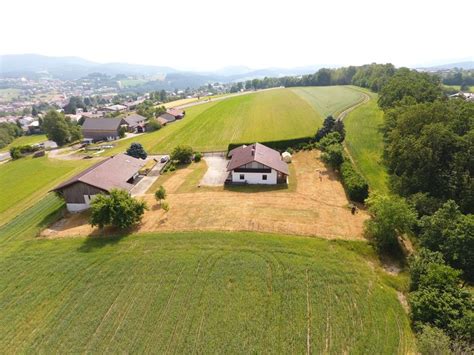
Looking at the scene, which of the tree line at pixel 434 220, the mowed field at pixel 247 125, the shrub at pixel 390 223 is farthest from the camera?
the mowed field at pixel 247 125

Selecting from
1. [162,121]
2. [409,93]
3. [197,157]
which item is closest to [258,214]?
[197,157]

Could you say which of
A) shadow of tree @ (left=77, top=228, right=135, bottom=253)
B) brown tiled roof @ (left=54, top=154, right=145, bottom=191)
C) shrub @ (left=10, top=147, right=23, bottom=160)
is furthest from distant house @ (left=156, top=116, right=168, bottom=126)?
shadow of tree @ (left=77, top=228, right=135, bottom=253)

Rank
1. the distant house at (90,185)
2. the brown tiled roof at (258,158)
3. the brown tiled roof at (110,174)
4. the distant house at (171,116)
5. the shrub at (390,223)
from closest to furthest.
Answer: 1. the shrub at (390,223)
2. the distant house at (90,185)
3. the brown tiled roof at (110,174)
4. the brown tiled roof at (258,158)
5. the distant house at (171,116)

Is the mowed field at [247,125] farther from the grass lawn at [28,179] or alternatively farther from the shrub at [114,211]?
the shrub at [114,211]

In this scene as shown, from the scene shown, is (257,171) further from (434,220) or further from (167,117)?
(167,117)

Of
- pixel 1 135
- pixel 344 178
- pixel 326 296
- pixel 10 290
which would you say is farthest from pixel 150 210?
pixel 1 135

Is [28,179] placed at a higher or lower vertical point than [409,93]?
lower

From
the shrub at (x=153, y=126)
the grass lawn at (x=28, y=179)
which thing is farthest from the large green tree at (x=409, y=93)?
the grass lawn at (x=28, y=179)
